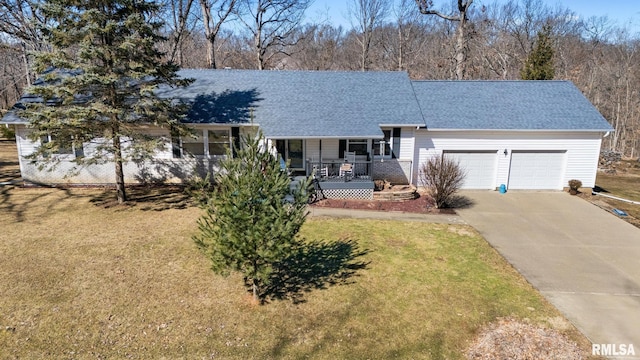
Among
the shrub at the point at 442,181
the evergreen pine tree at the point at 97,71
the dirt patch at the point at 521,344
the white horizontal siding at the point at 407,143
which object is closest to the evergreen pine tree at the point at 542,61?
the white horizontal siding at the point at 407,143

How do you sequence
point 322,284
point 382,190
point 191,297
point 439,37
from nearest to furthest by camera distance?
point 191,297 → point 322,284 → point 382,190 → point 439,37

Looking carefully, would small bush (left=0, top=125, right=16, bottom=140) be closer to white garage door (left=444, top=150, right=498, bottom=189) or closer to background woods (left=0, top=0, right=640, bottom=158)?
background woods (left=0, top=0, right=640, bottom=158)

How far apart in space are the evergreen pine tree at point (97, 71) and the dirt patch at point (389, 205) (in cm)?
664

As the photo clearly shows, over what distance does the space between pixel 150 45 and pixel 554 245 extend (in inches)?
598

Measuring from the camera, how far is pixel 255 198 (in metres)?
7.36

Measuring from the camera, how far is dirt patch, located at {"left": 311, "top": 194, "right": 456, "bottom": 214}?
606 inches

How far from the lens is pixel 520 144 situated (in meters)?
18.1

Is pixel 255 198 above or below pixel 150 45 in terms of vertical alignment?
below

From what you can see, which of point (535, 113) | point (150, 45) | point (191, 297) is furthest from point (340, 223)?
point (535, 113)

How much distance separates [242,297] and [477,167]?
46.4 feet

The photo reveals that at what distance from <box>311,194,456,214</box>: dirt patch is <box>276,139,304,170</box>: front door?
265cm

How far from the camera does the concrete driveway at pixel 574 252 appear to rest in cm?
812

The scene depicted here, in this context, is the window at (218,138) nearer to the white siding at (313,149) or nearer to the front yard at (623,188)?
the white siding at (313,149)

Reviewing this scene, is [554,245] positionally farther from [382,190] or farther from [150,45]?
[150,45]
